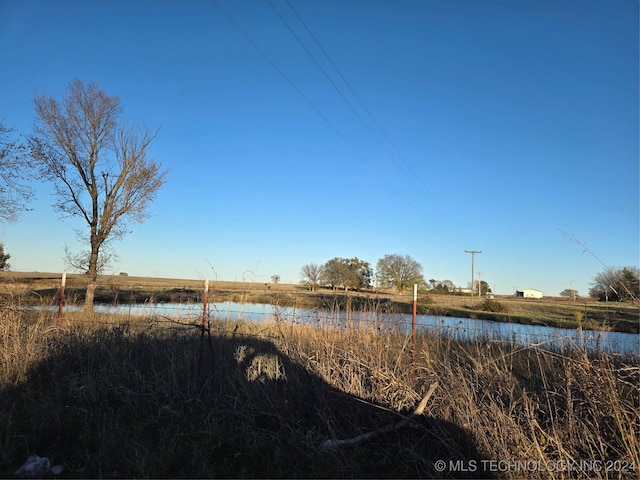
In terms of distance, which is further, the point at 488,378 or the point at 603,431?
the point at 488,378

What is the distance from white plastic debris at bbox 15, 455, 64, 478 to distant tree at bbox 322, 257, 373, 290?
4782 centimetres

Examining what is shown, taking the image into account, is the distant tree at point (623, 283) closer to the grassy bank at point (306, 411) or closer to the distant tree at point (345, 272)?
the grassy bank at point (306, 411)

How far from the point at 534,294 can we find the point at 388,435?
127627 millimetres

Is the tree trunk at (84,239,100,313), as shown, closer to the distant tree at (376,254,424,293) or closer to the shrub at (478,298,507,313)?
the shrub at (478,298,507,313)

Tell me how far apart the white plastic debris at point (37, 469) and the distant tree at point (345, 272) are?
157 feet

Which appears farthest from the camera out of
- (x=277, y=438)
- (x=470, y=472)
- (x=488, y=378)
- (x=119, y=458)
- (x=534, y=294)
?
(x=534, y=294)

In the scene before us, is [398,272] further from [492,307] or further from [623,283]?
[623,283]

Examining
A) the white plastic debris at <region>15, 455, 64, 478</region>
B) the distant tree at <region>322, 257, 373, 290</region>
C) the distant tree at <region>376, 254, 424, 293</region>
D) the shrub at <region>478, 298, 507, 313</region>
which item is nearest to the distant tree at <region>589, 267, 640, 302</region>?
the white plastic debris at <region>15, 455, 64, 478</region>

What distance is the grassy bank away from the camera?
3.73 m

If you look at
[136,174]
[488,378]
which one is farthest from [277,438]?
[136,174]

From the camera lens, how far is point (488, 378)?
485 cm

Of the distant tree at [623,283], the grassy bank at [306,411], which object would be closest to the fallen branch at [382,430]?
the grassy bank at [306,411]

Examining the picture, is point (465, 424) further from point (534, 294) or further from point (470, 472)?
point (534, 294)

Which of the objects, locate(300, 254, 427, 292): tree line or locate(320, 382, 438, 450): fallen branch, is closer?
locate(320, 382, 438, 450): fallen branch
